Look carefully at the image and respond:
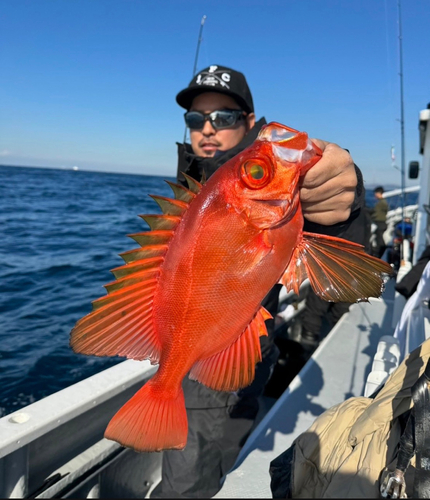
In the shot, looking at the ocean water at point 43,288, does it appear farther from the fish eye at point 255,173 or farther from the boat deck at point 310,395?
the fish eye at point 255,173

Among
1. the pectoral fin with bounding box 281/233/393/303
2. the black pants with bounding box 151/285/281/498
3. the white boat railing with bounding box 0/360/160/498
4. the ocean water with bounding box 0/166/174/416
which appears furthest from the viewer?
the ocean water with bounding box 0/166/174/416

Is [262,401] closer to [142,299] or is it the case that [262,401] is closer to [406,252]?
[142,299]

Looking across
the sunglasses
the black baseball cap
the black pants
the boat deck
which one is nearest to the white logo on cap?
the black baseball cap

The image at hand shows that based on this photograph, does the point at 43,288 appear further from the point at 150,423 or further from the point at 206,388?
the point at 150,423

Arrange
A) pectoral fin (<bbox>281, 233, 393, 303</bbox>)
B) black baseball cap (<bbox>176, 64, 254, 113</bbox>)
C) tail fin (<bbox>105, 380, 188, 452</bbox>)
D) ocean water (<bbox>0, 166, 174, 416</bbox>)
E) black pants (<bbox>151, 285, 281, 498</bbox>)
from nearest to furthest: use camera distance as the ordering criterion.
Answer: tail fin (<bbox>105, 380, 188, 452</bbox>) → pectoral fin (<bbox>281, 233, 393, 303</bbox>) → black pants (<bbox>151, 285, 281, 498</bbox>) → black baseball cap (<bbox>176, 64, 254, 113</bbox>) → ocean water (<bbox>0, 166, 174, 416</bbox>)

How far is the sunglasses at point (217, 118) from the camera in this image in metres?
2.57

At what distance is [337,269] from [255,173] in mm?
415

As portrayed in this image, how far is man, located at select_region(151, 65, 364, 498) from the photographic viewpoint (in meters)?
2.29

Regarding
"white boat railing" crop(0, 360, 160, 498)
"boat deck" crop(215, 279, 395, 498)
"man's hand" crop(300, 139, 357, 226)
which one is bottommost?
"boat deck" crop(215, 279, 395, 498)

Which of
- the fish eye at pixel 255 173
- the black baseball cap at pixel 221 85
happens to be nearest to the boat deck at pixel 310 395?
the fish eye at pixel 255 173

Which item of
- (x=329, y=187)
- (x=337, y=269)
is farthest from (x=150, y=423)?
(x=329, y=187)

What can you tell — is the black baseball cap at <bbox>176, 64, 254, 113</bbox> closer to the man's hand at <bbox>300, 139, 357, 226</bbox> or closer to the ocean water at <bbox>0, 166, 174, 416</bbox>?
the man's hand at <bbox>300, 139, 357, 226</bbox>

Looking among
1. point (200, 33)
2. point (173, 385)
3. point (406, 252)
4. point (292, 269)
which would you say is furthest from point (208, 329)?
point (406, 252)

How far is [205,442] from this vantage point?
2.32m
